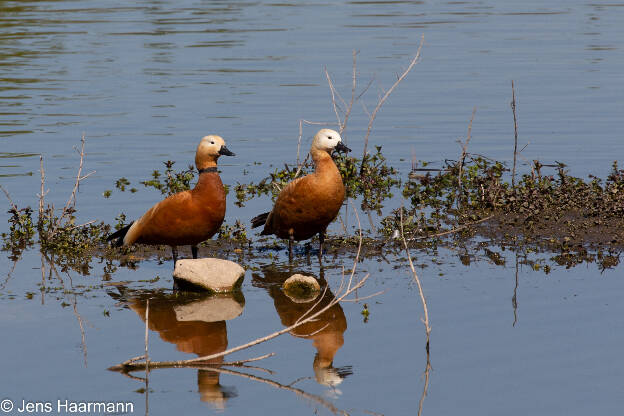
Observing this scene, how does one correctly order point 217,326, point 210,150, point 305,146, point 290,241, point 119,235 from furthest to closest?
point 305,146
point 290,241
point 119,235
point 210,150
point 217,326

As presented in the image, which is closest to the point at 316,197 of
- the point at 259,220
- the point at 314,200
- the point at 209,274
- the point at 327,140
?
the point at 314,200

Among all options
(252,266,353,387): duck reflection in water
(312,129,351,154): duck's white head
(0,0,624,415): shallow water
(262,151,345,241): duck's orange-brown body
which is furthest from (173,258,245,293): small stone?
(312,129,351,154): duck's white head

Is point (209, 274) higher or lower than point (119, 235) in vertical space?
lower

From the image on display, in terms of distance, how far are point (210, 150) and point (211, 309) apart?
1.71 meters

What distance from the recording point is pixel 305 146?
53.2 feet

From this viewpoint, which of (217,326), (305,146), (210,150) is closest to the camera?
(217,326)

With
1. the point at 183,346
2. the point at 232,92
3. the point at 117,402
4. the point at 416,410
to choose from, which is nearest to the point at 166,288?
the point at 183,346

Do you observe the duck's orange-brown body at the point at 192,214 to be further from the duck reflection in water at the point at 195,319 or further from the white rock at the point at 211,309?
the white rock at the point at 211,309

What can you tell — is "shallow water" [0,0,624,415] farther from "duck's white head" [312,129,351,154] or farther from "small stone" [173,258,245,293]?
"duck's white head" [312,129,351,154]

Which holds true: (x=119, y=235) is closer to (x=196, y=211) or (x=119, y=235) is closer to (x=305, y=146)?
(x=196, y=211)

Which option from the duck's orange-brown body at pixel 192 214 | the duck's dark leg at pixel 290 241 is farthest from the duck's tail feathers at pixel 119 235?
the duck's dark leg at pixel 290 241

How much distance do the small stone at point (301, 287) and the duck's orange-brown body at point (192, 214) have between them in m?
0.97

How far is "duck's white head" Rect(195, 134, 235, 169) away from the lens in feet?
32.2

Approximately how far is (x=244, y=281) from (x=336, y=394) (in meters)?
3.17
